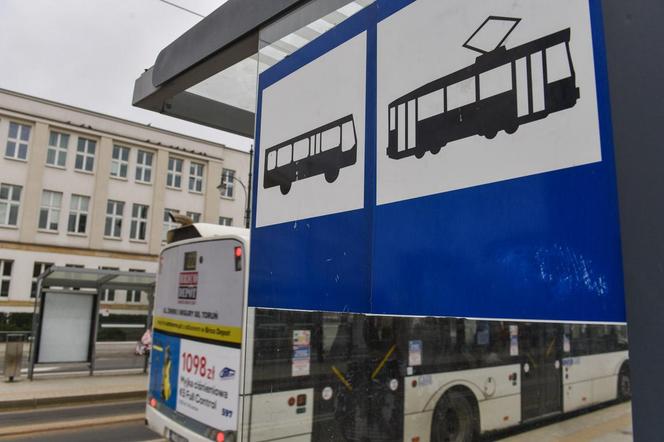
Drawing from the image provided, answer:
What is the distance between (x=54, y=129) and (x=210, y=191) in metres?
9.99

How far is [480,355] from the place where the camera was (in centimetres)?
404

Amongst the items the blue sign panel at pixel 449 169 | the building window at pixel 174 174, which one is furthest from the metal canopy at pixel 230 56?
the building window at pixel 174 174

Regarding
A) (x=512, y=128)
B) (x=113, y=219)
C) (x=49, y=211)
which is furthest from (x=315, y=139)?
(x=113, y=219)

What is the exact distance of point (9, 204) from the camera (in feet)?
86.1

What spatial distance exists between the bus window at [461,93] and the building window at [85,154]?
102 feet

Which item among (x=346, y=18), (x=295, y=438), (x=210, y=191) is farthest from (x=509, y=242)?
(x=210, y=191)

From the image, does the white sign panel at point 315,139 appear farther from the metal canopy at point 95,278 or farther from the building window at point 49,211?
the building window at point 49,211

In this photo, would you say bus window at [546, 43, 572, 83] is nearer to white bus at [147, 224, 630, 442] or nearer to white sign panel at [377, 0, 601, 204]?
white sign panel at [377, 0, 601, 204]

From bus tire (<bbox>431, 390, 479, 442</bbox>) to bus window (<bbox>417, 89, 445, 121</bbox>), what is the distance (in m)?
2.95

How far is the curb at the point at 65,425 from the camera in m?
7.51

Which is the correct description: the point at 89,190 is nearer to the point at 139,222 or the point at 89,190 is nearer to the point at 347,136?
the point at 139,222

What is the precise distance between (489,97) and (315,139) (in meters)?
1.10

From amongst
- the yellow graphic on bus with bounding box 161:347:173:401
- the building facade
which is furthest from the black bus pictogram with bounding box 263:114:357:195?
the building facade

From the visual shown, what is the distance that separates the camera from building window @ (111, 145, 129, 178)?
30.2 m
